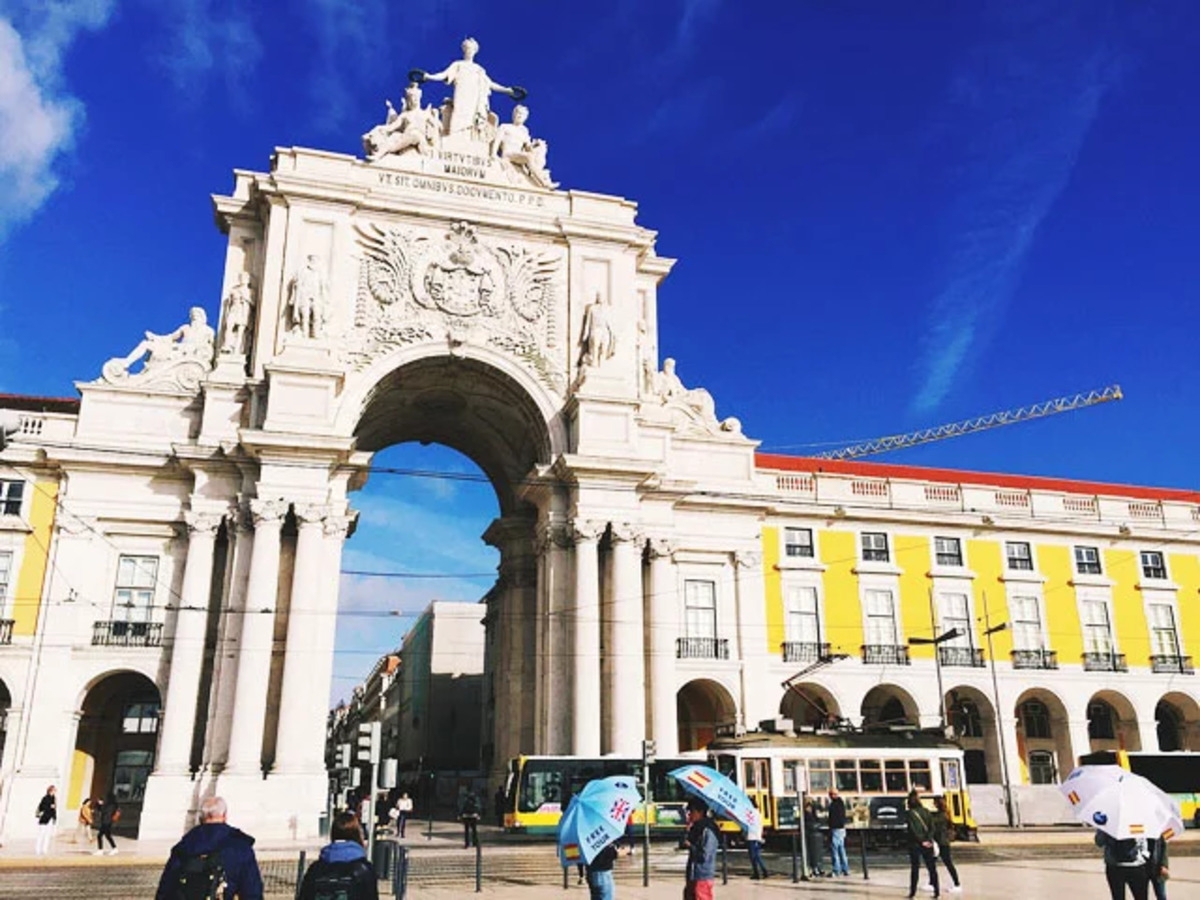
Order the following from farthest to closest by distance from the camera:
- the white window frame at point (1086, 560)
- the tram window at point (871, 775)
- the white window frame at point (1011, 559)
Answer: the white window frame at point (1086, 560), the white window frame at point (1011, 559), the tram window at point (871, 775)

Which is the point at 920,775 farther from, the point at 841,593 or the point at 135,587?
the point at 135,587

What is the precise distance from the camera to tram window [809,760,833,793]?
25.9m

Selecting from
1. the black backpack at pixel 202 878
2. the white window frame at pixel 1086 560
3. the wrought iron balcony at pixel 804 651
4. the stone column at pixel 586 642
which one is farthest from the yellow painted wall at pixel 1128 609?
the black backpack at pixel 202 878

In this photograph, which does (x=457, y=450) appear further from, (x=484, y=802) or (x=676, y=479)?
(x=484, y=802)

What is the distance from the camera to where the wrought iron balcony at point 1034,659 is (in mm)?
39156

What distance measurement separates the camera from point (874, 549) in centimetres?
3956

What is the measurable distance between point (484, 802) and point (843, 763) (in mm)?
16571

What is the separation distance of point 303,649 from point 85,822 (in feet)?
27.2

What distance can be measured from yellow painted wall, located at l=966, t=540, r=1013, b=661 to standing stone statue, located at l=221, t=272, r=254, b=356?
2823 centimetres

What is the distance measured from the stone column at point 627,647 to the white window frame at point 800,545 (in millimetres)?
7194

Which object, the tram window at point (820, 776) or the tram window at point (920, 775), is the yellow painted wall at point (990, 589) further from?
the tram window at point (820, 776)

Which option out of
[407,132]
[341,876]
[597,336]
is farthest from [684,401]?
[341,876]

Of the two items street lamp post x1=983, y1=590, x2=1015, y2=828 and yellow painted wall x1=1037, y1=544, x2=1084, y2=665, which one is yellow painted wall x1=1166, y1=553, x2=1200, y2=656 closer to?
yellow painted wall x1=1037, y1=544, x2=1084, y2=665

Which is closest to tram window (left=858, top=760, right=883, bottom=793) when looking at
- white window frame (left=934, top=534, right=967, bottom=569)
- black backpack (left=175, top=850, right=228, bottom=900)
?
white window frame (left=934, top=534, right=967, bottom=569)
